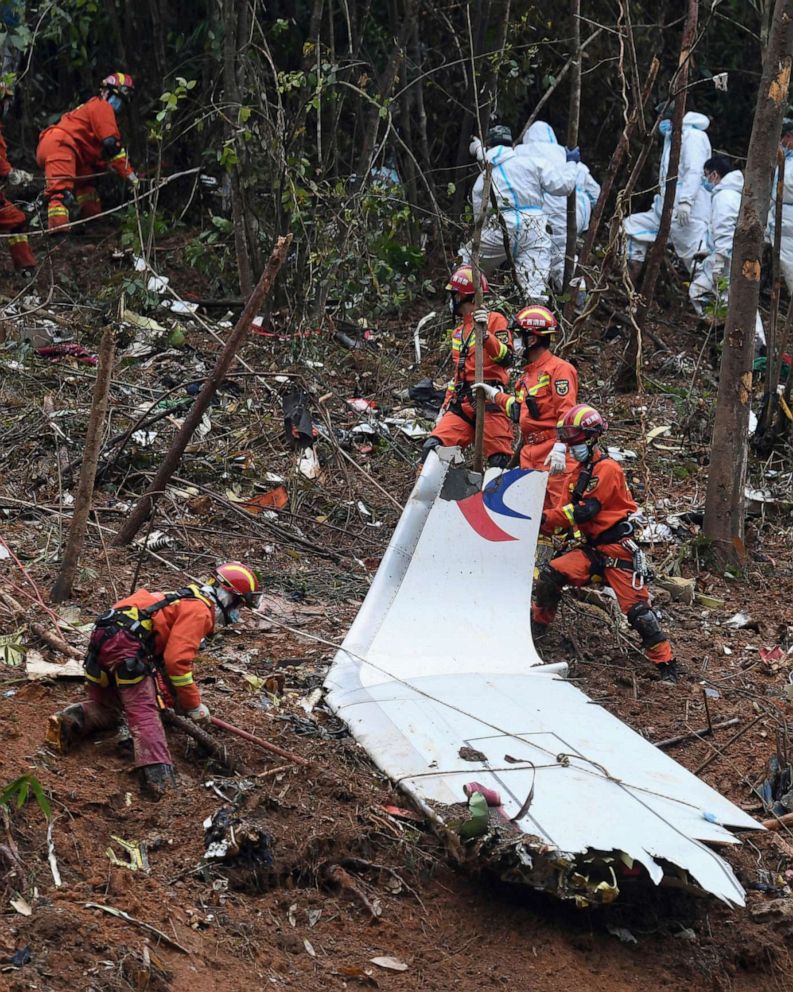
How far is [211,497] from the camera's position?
24.9 feet

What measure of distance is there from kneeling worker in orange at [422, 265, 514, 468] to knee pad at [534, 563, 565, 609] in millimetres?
1332

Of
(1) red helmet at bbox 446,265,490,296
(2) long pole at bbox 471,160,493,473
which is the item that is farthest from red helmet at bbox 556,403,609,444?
(1) red helmet at bbox 446,265,490,296

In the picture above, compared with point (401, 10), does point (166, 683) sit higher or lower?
lower

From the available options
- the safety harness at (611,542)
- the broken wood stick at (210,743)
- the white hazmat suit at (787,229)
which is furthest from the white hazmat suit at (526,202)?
the broken wood stick at (210,743)

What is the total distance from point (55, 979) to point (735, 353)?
5.96m

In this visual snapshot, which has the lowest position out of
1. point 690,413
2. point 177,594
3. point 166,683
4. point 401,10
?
point 690,413

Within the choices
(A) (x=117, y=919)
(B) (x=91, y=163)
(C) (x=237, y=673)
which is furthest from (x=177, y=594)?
(B) (x=91, y=163)

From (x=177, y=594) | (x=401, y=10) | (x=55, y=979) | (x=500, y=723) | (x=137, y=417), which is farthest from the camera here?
(x=401, y=10)

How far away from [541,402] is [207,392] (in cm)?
217

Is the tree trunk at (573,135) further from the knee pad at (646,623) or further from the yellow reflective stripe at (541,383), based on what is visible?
the knee pad at (646,623)

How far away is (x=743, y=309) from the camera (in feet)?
25.5

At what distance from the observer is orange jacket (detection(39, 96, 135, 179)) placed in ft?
34.1

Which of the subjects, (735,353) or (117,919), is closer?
(117,919)

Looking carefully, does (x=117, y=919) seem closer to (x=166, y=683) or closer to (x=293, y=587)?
(x=166, y=683)
